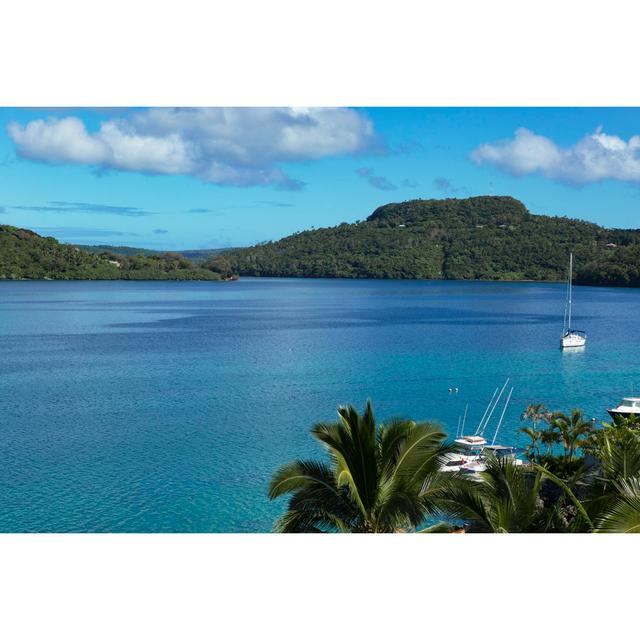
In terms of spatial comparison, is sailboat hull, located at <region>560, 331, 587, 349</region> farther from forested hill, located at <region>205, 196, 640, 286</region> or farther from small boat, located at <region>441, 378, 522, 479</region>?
forested hill, located at <region>205, 196, 640, 286</region>

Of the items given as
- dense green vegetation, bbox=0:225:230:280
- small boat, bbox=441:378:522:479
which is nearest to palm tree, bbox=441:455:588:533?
small boat, bbox=441:378:522:479

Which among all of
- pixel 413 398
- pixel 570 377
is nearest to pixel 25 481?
pixel 413 398

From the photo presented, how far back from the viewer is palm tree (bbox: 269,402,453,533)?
7.69 m

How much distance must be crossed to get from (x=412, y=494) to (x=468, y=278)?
12934 cm

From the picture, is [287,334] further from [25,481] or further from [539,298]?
[539,298]

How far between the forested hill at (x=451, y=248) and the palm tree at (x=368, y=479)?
10728 centimetres

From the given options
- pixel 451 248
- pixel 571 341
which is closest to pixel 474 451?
pixel 571 341

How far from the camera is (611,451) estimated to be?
332 inches

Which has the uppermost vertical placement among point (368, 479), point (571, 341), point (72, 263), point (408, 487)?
point (72, 263)

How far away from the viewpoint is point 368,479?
7.70 m

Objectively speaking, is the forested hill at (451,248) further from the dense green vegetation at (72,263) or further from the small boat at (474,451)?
the small boat at (474,451)

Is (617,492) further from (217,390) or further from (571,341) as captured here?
(571,341)

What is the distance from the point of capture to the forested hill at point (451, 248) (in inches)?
4948

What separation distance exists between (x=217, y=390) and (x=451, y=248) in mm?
114559
